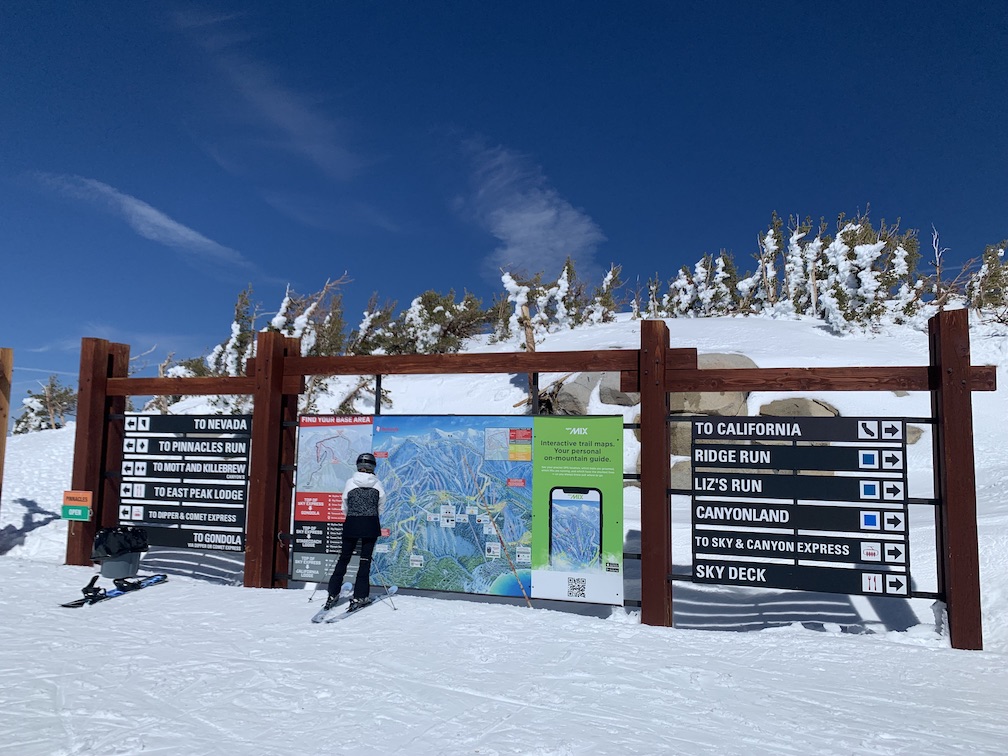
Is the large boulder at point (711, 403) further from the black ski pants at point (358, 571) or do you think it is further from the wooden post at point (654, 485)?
the black ski pants at point (358, 571)

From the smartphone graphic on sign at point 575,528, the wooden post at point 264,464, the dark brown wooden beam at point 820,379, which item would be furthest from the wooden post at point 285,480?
the dark brown wooden beam at point 820,379

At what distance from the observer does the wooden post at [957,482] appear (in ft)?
21.3

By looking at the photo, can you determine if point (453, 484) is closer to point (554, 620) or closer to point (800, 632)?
point (554, 620)

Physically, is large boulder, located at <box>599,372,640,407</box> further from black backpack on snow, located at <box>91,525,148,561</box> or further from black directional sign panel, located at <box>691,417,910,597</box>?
black backpack on snow, located at <box>91,525,148,561</box>

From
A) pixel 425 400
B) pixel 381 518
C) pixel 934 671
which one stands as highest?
pixel 425 400

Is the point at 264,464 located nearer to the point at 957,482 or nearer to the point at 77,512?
the point at 77,512

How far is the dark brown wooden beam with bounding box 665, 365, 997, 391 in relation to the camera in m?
6.88

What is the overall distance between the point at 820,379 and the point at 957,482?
1600mm

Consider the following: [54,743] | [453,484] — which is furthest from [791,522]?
[54,743]

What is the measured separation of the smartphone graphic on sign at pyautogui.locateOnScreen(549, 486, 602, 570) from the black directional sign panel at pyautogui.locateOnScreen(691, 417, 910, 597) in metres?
1.10

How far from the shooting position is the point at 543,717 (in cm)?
440

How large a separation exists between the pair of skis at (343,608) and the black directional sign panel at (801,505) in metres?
3.65

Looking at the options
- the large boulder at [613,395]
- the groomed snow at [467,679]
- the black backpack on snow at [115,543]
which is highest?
the large boulder at [613,395]

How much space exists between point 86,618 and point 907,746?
292 inches
